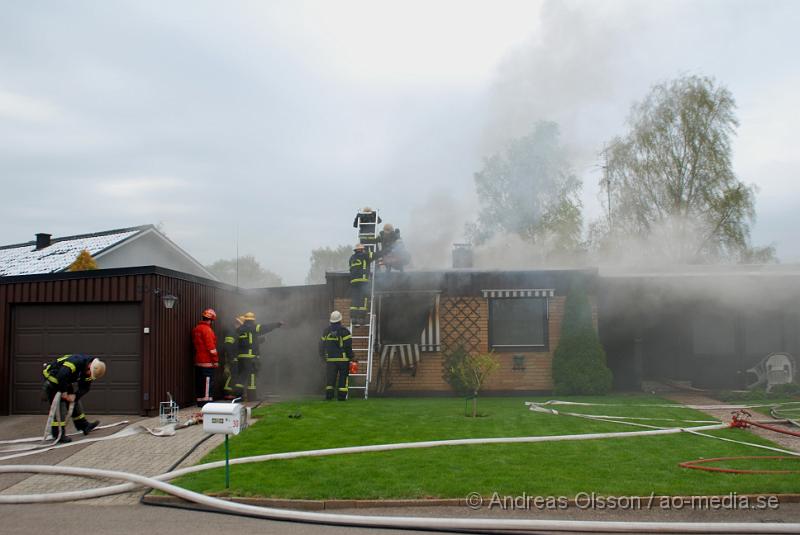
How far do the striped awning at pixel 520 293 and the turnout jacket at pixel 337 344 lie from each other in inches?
148

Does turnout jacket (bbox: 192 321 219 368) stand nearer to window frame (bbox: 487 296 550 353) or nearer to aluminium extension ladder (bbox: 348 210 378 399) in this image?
aluminium extension ladder (bbox: 348 210 378 399)

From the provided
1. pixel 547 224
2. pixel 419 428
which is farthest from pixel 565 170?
pixel 419 428

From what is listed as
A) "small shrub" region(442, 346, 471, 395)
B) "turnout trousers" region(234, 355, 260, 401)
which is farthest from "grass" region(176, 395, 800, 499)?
Result: "small shrub" region(442, 346, 471, 395)

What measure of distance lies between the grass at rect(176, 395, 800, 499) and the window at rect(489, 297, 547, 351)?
4168mm

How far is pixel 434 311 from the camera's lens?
14492 millimetres

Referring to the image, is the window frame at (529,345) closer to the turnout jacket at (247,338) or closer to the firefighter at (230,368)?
the turnout jacket at (247,338)

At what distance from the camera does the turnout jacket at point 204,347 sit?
13.0 metres

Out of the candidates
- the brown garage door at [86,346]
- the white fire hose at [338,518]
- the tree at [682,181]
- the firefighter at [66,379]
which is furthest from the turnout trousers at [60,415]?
the tree at [682,181]

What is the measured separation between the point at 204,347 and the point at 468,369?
5.96m

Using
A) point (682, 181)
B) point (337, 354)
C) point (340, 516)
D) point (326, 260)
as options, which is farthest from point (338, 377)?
point (326, 260)

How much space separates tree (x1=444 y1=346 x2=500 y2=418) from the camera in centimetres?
1312

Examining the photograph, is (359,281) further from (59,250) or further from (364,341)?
(59,250)

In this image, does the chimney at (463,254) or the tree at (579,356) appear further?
the chimney at (463,254)

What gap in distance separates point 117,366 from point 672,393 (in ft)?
41.2
